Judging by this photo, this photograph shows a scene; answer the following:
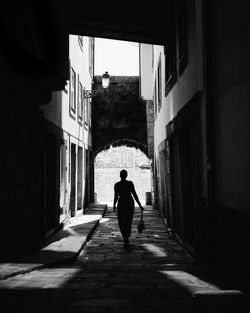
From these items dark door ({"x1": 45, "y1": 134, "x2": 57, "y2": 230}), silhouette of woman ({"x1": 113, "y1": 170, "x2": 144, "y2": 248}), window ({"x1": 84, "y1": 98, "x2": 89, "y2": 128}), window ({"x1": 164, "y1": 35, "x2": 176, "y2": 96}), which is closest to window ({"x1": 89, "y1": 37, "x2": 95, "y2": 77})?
window ({"x1": 84, "y1": 98, "x2": 89, "y2": 128})

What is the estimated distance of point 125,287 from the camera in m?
5.62

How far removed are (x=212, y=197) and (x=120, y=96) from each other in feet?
54.6

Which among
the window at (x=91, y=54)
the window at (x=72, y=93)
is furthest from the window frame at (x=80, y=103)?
the window at (x=91, y=54)

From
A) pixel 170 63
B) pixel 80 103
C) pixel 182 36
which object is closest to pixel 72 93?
pixel 80 103

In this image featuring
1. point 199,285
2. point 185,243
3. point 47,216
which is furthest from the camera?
point 47,216

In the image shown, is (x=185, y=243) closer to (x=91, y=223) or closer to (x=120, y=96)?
(x=91, y=223)

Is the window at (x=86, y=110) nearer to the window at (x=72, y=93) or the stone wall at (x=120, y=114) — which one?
the stone wall at (x=120, y=114)

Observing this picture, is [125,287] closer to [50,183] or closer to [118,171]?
[50,183]

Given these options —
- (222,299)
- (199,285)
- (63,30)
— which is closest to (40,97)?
(63,30)

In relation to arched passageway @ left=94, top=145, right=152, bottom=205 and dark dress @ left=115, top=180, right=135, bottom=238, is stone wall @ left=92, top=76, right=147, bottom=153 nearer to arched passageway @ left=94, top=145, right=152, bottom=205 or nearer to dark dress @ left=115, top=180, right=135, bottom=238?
arched passageway @ left=94, top=145, right=152, bottom=205

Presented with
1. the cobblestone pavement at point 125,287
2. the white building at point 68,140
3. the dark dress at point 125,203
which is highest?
the white building at point 68,140

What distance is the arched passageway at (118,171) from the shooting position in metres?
30.2

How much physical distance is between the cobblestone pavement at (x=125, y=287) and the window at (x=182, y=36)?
3.78 m

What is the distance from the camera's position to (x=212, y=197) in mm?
7055
